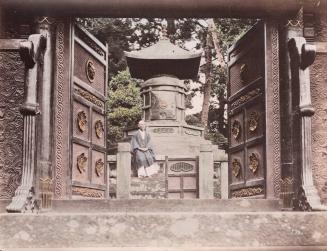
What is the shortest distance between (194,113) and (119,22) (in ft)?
22.6

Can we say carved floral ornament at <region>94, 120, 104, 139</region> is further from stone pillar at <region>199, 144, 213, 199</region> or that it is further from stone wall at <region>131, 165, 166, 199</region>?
stone pillar at <region>199, 144, 213, 199</region>

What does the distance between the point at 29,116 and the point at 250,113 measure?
3341mm

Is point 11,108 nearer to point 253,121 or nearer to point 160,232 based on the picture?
point 160,232

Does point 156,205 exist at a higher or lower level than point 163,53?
lower

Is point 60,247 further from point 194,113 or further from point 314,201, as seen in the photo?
point 194,113

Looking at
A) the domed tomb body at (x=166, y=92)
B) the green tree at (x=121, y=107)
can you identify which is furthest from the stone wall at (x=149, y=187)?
the green tree at (x=121, y=107)

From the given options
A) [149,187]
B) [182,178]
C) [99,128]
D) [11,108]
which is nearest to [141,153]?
[149,187]

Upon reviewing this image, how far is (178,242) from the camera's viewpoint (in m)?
4.93

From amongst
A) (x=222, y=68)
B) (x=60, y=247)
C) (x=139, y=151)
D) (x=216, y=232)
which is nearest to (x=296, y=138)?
(x=216, y=232)

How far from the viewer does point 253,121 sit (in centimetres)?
762

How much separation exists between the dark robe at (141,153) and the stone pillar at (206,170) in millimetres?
1704

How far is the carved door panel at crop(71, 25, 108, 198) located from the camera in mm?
7246

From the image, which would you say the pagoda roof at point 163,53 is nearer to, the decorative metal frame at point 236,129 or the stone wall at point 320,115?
the decorative metal frame at point 236,129

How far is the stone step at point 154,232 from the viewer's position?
491 cm
